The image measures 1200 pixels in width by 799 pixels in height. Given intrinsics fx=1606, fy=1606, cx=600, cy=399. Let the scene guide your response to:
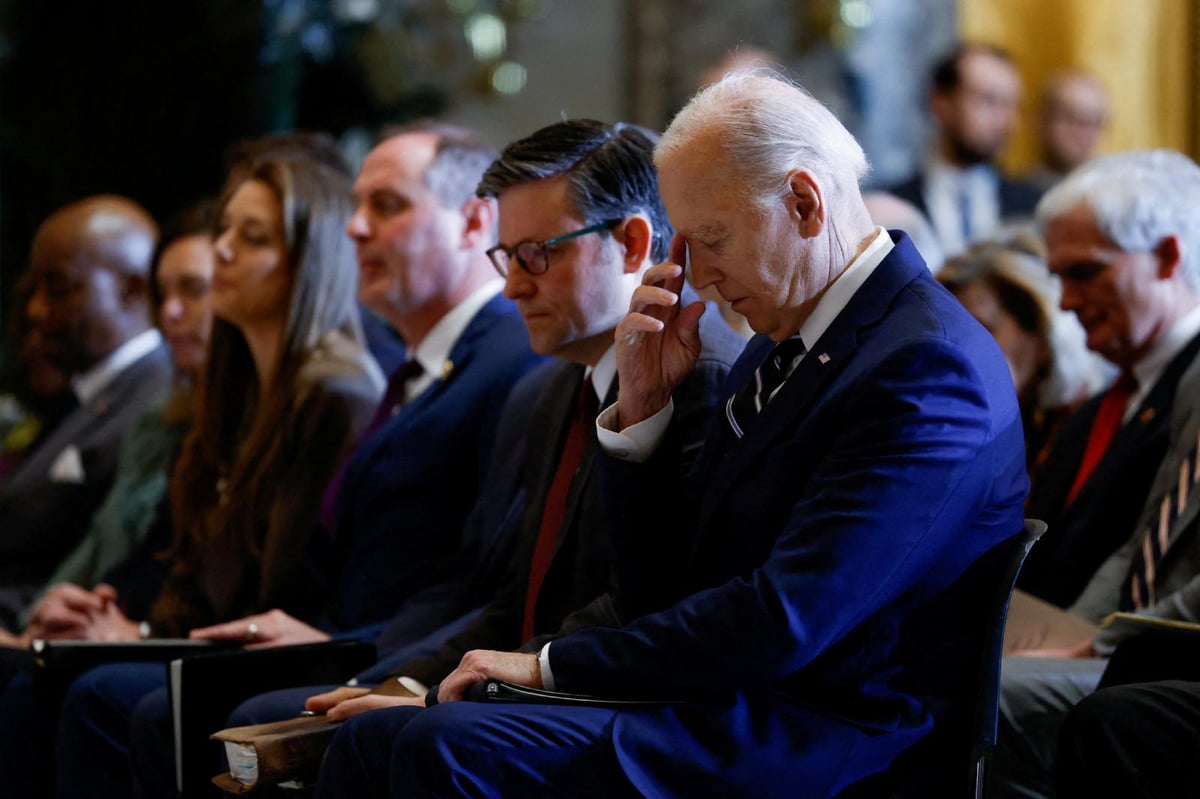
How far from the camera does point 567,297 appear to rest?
9.32 ft

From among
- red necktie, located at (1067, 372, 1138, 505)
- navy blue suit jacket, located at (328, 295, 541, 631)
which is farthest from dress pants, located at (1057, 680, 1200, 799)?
navy blue suit jacket, located at (328, 295, 541, 631)

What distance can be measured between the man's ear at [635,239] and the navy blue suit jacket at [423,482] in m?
0.59

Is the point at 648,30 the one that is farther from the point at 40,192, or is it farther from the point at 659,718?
the point at 659,718

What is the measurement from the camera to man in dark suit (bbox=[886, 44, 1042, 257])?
6.30m

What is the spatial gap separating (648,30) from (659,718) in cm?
534

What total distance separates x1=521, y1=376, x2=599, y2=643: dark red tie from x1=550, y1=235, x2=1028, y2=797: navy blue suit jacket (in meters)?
0.53

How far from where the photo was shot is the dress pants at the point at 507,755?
2107 mm

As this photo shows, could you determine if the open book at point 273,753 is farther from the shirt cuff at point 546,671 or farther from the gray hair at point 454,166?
the gray hair at point 454,166

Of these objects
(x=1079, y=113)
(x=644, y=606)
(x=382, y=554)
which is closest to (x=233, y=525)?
(x=382, y=554)

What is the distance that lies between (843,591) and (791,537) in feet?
0.35

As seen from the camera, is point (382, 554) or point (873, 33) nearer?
point (382, 554)

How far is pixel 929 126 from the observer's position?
23.0 feet

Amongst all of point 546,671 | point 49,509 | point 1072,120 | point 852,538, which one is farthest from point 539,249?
point 1072,120

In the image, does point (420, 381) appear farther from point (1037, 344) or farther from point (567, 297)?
point (1037, 344)
